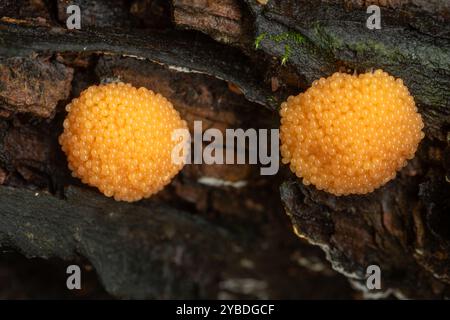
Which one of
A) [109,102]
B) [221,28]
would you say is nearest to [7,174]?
[109,102]

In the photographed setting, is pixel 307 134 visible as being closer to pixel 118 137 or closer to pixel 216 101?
pixel 216 101

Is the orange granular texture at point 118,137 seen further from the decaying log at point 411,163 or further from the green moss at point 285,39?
the green moss at point 285,39

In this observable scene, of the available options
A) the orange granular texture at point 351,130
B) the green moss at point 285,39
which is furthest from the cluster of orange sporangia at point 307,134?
the green moss at point 285,39

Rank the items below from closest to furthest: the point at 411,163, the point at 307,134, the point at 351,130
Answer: the point at 351,130 → the point at 307,134 → the point at 411,163

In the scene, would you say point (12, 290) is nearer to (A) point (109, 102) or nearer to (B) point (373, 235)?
(A) point (109, 102)

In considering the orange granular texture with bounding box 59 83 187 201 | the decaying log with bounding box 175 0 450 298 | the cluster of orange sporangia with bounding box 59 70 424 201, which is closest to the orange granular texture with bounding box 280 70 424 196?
the cluster of orange sporangia with bounding box 59 70 424 201

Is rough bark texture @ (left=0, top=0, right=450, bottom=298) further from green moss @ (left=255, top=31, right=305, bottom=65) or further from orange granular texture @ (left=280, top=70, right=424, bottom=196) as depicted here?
orange granular texture @ (left=280, top=70, right=424, bottom=196)

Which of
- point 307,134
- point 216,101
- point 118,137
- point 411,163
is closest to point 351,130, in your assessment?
point 307,134
